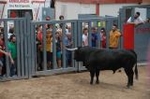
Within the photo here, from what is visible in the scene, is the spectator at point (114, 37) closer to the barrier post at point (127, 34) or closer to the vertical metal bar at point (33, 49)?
the barrier post at point (127, 34)

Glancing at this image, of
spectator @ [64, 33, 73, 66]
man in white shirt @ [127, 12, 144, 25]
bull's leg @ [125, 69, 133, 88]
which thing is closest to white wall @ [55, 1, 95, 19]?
man in white shirt @ [127, 12, 144, 25]

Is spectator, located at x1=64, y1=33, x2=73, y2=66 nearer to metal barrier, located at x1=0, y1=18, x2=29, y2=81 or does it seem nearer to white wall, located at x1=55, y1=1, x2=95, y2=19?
metal barrier, located at x1=0, y1=18, x2=29, y2=81

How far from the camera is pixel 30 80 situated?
45.5 ft

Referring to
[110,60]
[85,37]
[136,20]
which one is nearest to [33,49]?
[85,37]

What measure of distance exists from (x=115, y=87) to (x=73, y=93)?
1.39 m

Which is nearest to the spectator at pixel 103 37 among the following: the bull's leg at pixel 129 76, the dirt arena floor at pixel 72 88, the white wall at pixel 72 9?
the dirt arena floor at pixel 72 88

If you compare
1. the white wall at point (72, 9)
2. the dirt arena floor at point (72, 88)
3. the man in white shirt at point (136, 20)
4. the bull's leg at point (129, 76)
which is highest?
the white wall at point (72, 9)

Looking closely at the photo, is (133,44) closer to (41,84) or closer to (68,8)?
(41,84)

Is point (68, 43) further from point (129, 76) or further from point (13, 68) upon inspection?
point (129, 76)

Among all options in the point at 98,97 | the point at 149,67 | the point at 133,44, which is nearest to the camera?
the point at 149,67

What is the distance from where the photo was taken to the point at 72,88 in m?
12.6

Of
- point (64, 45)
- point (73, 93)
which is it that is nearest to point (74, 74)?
point (64, 45)

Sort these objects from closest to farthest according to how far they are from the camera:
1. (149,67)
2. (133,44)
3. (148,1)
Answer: (149,67), (133,44), (148,1)

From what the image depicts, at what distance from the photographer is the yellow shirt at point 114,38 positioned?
15.4 m
